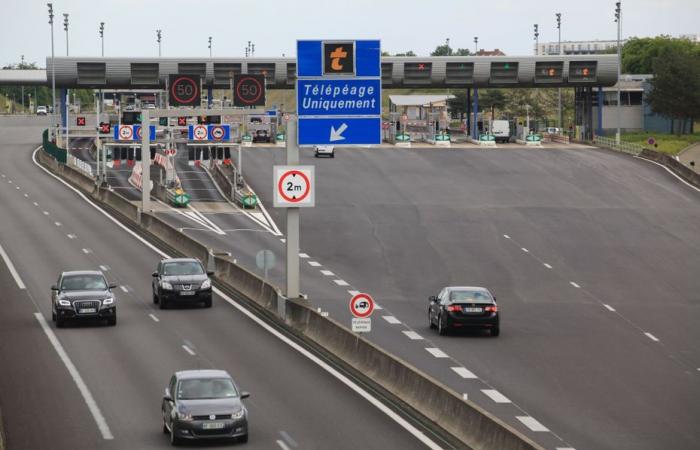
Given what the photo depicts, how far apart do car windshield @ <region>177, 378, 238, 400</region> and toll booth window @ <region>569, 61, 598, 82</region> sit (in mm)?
100485

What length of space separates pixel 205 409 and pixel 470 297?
17.8m

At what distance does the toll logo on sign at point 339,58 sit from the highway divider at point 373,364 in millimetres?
7065

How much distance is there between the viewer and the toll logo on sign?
41.4 m

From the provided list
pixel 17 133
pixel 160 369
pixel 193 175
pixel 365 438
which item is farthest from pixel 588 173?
pixel 17 133

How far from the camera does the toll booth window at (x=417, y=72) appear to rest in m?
121

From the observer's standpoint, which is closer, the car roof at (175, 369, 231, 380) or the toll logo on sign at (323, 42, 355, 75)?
the car roof at (175, 369, 231, 380)

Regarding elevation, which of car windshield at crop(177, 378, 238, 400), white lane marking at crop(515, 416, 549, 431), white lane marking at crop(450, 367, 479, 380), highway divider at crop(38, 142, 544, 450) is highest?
car windshield at crop(177, 378, 238, 400)

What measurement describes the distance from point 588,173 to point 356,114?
A: 5143cm

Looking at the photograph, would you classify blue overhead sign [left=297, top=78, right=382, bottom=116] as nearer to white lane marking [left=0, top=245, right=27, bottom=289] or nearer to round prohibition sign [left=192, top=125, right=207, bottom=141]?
white lane marking [left=0, top=245, right=27, bottom=289]

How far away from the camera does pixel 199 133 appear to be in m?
85.7

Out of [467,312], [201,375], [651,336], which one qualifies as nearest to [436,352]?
[467,312]

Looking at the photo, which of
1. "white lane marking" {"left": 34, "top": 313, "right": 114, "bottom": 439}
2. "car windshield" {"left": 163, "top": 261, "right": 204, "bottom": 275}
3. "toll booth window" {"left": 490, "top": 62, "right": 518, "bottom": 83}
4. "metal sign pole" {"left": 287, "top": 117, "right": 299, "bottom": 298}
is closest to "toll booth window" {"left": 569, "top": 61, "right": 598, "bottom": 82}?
"toll booth window" {"left": 490, "top": 62, "right": 518, "bottom": 83}

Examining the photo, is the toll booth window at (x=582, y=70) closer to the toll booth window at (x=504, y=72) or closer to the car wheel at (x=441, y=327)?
the toll booth window at (x=504, y=72)

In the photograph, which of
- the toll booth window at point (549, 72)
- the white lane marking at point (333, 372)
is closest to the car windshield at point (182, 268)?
the white lane marking at point (333, 372)
